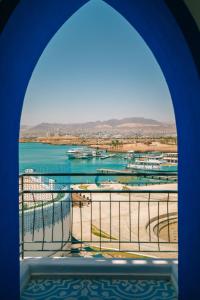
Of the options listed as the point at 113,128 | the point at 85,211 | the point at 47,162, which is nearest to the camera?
the point at 47,162

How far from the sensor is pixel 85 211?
25.1m

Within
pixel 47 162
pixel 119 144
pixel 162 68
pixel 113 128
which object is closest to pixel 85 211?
pixel 113 128

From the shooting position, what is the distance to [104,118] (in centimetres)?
2602

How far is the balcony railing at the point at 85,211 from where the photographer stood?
3.55 meters

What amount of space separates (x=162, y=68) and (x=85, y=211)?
2366 cm

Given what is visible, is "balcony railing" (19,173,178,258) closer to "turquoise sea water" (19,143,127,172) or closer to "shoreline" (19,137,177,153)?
"turquoise sea water" (19,143,127,172)

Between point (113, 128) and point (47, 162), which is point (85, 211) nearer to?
point (113, 128)

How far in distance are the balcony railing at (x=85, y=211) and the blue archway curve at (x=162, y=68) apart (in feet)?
3.72

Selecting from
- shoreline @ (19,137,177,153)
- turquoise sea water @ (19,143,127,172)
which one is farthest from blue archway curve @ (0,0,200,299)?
shoreline @ (19,137,177,153)

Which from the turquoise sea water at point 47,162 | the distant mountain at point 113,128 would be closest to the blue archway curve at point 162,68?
the turquoise sea water at point 47,162

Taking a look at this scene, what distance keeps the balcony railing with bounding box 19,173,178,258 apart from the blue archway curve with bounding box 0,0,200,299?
113 centimetres

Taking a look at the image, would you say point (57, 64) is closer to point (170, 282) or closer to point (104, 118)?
point (104, 118)

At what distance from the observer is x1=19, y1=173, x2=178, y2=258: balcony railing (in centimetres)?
355
